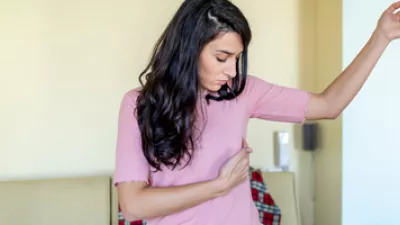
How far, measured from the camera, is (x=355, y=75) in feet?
4.22

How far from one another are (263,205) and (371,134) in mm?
491

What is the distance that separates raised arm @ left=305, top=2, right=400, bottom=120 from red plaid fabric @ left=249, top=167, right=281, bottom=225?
77 centimetres

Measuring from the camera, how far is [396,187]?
6.31ft

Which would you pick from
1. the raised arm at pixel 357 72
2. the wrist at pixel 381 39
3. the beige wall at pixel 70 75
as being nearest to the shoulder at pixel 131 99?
the raised arm at pixel 357 72

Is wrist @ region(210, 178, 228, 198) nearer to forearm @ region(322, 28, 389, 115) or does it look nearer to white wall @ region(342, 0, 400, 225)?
forearm @ region(322, 28, 389, 115)

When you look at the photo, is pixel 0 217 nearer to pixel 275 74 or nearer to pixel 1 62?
pixel 1 62

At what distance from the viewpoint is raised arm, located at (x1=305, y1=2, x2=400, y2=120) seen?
49.9 inches

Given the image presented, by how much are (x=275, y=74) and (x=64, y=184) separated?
1.02m

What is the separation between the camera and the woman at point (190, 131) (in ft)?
3.64

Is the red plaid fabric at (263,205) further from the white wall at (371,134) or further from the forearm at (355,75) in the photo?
the forearm at (355,75)

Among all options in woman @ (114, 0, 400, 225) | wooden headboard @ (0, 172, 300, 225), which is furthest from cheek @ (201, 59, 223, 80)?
wooden headboard @ (0, 172, 300, 225)

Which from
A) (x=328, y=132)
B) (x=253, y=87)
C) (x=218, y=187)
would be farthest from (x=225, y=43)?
(x=328, y=132)

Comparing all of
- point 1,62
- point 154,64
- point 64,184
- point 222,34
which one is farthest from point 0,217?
point 222,34

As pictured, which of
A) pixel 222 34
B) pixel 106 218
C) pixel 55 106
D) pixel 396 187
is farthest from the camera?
pixel 55 106
